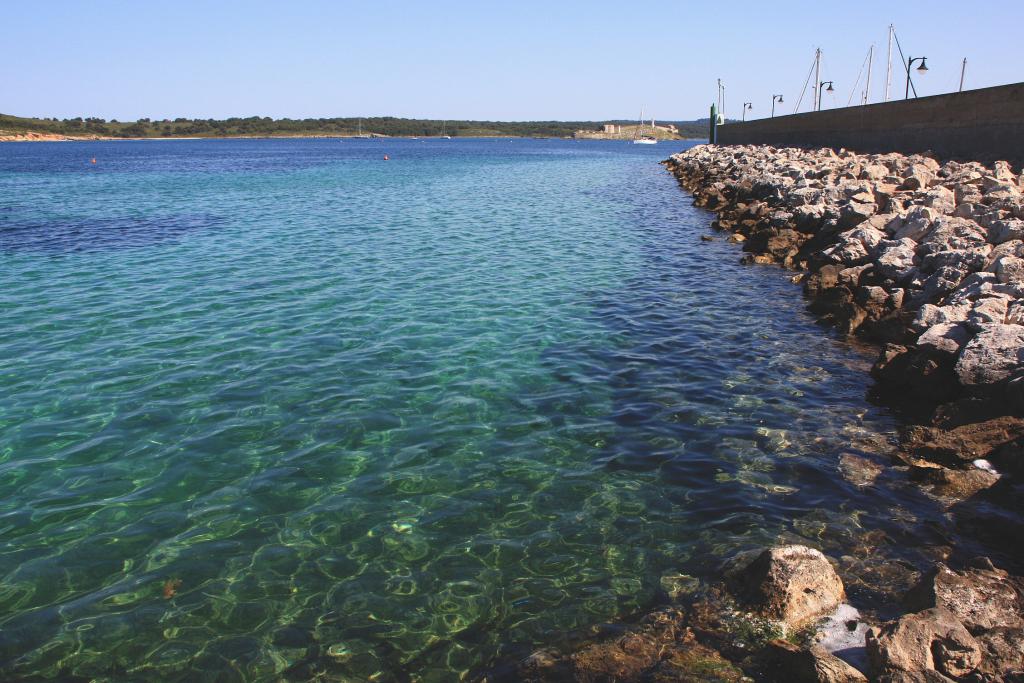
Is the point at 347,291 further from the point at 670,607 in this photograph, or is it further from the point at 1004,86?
the point at 1004,86

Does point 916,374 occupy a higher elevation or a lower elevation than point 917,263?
lower

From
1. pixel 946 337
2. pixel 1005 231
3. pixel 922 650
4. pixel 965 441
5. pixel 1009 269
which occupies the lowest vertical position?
pixel 965 441

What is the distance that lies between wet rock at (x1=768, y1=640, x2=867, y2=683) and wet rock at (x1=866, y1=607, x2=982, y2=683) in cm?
18

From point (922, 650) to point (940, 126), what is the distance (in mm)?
29138

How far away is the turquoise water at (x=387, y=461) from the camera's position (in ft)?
16.8

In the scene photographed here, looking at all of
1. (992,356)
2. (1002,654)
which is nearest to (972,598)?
(1002,654)

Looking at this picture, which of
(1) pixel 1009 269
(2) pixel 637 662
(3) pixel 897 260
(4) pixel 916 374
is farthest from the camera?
(3) pixel 897 260

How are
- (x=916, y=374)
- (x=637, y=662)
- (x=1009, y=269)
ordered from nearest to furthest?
(x=637, y=662) < (x=916, y=374) < (x=1009, y=269)

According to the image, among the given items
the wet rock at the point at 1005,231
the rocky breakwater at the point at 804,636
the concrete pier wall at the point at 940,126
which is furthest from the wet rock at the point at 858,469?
the concrete pier wall at the point at 940,126

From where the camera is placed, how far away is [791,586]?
4922mm

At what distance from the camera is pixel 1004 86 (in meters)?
21.1

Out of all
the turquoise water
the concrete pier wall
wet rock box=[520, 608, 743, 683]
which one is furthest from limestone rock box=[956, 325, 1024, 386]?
the concrete pier wall

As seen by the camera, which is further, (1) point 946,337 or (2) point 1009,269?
(2) point 1009,269

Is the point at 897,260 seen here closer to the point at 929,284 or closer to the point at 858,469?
the point at 929,284
